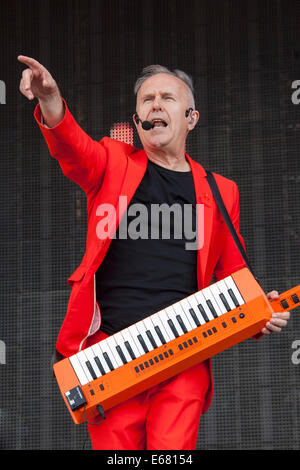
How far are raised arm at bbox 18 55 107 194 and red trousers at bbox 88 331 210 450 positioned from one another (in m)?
0.63

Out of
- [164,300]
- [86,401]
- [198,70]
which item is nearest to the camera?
[86,401]

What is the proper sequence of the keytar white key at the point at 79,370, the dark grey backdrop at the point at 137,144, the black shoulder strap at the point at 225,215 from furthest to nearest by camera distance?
the dark grey backdrop at the point at 137,144 → the black shoulder strap at the point at 225,215 → the keytar white key at the point at 79,370

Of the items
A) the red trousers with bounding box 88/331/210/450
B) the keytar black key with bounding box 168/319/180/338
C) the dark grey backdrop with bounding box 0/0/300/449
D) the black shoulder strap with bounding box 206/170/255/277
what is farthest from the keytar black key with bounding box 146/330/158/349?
the dark grey backdrop with bounding box 0/0/300/449

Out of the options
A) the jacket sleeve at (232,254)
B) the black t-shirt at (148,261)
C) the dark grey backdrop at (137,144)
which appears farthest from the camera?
the dark grey backdrop at (137,144)

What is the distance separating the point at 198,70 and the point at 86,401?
323cm

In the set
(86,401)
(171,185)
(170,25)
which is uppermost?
(170,25)

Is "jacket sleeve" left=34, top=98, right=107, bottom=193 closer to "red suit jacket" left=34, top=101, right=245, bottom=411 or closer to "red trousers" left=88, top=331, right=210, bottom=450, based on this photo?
"red suit jacket" left=34, top=101, right=245, bottom=411

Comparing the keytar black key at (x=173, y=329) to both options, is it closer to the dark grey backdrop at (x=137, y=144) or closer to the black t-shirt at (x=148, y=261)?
the black t-shirt at (x=148, y=261)

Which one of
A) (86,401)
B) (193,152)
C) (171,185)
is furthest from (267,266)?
(86,401)

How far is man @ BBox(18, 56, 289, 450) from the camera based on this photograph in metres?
2.61

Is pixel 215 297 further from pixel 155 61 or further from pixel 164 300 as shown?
pixel 155 61

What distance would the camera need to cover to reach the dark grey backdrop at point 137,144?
478cm

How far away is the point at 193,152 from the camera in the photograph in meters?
5.09

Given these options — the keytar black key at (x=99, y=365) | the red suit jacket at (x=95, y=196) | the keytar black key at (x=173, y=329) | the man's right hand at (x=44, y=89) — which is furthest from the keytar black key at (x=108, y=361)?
the man's right hand at (x=44, y=89)
